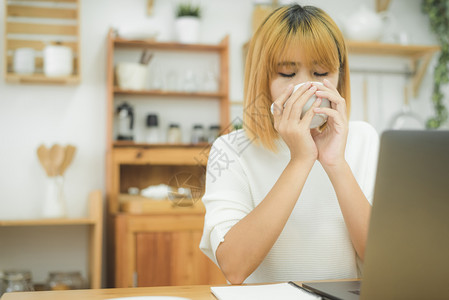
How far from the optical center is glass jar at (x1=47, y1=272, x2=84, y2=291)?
2.60 m

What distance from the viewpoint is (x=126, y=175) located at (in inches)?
117

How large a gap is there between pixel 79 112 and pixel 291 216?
2.15 m

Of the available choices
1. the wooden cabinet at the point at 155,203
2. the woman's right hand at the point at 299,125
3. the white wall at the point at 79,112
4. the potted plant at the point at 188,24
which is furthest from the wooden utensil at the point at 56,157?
the woman's right hand at the point at 299,125

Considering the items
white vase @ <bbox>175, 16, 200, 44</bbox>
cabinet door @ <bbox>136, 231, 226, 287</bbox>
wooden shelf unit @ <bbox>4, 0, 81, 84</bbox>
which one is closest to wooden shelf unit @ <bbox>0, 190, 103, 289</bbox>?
cabinet door @ <bbox>136, 231, 226, 287</bbox>

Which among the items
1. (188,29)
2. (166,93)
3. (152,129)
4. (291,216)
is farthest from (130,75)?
(291,216)

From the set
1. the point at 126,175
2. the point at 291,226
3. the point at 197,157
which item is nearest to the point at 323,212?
the point at 291,226

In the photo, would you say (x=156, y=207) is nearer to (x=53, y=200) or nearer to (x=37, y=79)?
(x=53, y=200)

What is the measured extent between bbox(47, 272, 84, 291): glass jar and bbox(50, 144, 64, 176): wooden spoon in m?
0.55

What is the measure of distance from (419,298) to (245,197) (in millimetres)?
548

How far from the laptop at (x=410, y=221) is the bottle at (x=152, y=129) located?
7.89 feet

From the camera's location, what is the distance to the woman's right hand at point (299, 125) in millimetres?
923

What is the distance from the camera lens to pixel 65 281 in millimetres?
2627

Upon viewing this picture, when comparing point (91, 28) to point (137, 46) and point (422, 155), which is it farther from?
point (422, 155)

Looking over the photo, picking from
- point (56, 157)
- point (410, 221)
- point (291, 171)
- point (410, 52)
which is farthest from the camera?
point (410, 52)
